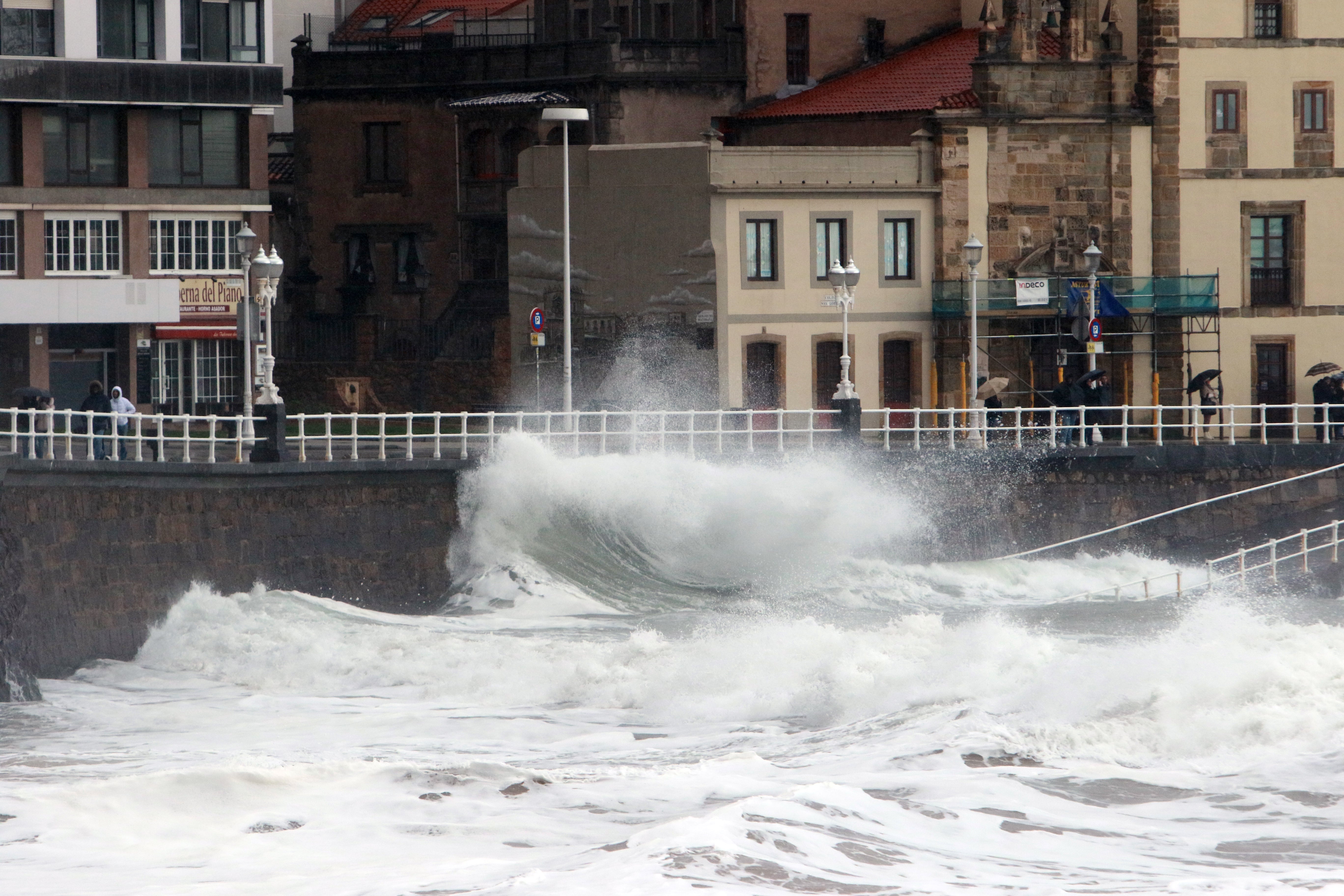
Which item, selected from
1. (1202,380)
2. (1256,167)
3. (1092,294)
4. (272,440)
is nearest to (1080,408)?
(1092,294)

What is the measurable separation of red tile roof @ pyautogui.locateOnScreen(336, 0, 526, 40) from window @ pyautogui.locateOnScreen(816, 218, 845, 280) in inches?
591

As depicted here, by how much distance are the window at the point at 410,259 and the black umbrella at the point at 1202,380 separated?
20.3 metres

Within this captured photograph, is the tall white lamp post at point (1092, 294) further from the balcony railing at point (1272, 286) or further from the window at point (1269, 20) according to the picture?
the window at point (1269, 20)

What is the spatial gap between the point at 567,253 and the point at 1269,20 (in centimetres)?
1614

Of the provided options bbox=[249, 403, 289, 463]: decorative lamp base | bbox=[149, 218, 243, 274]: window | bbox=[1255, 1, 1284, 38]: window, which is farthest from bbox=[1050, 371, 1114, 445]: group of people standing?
bbox=[149, 218, 243, 274]: window

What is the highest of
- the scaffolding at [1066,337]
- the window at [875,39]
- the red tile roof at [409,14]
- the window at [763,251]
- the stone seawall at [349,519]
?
the red tile roof at [409,14]

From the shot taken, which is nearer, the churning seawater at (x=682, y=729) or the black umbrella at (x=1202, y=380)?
the churning seawater at (x=682, y=729)

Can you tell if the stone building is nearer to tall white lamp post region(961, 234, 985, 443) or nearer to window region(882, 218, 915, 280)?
window region(882, 218, 915, 280)

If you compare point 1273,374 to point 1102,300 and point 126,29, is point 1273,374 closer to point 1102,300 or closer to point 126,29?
point 1102,300

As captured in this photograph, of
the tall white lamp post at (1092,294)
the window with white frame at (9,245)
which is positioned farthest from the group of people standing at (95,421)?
the tall white lamp post at (1092,294)

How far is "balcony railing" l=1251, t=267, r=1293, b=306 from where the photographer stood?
4997 centimetres

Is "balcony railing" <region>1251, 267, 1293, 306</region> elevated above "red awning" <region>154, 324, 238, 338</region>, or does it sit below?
above

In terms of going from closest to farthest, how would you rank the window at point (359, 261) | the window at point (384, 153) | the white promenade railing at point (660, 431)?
the white promenade railing at point (660, 431)
the window at point (384, 153)
the window at point (359, 261)

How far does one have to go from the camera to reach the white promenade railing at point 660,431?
3353 centimetres
